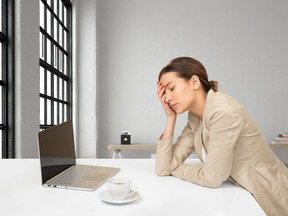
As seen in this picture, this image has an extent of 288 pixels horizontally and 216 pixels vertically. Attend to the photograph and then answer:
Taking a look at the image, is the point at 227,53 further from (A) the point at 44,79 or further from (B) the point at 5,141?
(B) the point at 5,141

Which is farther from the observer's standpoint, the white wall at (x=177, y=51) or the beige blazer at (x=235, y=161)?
the white wall at (x=177, y=51)

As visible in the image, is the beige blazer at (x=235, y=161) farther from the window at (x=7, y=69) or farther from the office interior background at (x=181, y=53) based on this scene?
the office interior background at (x=181, y=53)

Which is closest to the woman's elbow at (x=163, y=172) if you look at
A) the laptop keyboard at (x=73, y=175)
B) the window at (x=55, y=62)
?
the laptop keyboard at (x=73, y=175)

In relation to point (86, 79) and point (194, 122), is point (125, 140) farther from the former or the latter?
point (194, 122)

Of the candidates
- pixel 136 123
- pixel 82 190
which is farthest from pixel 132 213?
pixel 136 123

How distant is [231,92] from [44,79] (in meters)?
2.77

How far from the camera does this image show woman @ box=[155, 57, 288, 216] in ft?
3.10

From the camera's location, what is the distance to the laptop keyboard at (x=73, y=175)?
36.8 inches

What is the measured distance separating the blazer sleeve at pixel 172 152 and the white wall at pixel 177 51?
119 inches

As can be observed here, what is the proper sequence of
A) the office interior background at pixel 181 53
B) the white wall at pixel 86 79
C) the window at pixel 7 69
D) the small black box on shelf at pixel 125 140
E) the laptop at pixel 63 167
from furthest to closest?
the office interior background at pixel 181 53, the white wall at pixel 86 79, the small black box on shelf at pixel 125 140, the window at pixel 7 69, the laptop at pixel 63 167

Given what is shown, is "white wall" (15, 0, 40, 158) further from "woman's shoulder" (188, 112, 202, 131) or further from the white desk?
"woman's shoulder" (188, 112, 202, 131)

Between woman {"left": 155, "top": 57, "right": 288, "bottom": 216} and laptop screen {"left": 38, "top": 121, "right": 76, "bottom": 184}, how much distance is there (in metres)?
0.37

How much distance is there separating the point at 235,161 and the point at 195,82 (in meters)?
0.37

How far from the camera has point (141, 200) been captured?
794mm
